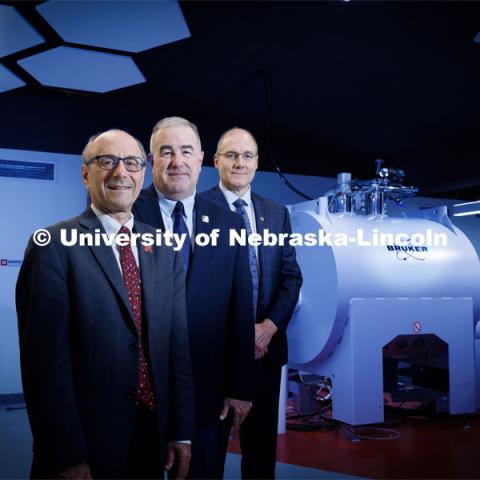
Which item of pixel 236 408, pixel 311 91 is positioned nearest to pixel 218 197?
pixel 236 408

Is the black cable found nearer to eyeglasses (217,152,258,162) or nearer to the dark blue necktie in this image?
eyeglasses (217,152,258,162)

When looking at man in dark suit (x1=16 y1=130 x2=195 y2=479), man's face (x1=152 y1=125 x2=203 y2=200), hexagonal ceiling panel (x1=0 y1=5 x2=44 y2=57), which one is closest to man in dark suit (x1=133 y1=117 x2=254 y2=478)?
man's face (x1=152 y1=125 x2=203 y2=200)

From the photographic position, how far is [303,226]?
374 cm

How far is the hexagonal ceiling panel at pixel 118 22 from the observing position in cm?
308

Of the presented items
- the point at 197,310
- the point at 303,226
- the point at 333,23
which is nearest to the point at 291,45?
the point at 333,23

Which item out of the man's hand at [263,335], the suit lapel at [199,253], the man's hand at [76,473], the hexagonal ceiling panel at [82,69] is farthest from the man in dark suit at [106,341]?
the hexagonal ceiling panel at [82,69]

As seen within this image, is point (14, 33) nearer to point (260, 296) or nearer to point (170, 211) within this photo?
point (170, 211)

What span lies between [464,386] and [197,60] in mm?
2992

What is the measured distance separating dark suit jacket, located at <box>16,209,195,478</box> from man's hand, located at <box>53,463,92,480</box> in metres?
0.02

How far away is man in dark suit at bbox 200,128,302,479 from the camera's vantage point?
2.11 metres

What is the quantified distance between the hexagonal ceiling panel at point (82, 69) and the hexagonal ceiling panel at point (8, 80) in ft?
0.52

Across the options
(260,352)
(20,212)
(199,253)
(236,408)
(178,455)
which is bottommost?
(178,455)

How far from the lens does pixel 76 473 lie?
4.25 ft
